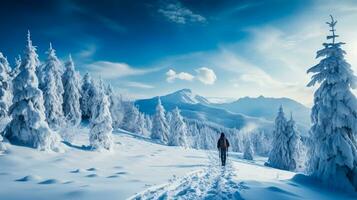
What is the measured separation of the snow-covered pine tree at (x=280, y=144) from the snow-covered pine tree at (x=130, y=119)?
161 ft

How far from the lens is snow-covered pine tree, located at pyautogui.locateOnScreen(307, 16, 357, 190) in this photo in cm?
1686

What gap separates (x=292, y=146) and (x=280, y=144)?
1.89m

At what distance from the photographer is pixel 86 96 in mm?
64438

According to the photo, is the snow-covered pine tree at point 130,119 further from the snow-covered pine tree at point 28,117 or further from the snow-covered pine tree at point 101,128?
the snow-covered pine tree at point 28,117

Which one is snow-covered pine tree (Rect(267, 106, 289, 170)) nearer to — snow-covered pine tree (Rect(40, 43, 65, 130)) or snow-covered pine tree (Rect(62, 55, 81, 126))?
snow-covered pine tree (Rect(40, 43, 65, 130))

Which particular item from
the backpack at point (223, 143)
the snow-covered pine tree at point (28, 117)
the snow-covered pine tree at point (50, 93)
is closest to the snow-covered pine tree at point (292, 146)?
the backpack at point (223, 143)

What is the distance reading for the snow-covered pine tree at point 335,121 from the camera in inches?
664

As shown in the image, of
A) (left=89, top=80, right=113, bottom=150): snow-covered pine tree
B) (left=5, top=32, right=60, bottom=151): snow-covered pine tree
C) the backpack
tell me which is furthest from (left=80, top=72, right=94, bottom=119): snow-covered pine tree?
the backpack

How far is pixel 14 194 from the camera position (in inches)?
417

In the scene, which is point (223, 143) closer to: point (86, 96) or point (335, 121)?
point (335, 121)

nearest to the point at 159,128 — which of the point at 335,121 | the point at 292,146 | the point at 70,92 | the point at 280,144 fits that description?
the point at 70,92

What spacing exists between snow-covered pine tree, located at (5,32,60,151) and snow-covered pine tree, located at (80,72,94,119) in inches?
1634

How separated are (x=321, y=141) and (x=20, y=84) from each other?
2253 centimetres

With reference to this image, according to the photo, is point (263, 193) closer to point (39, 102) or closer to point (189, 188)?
point (189, 188)
